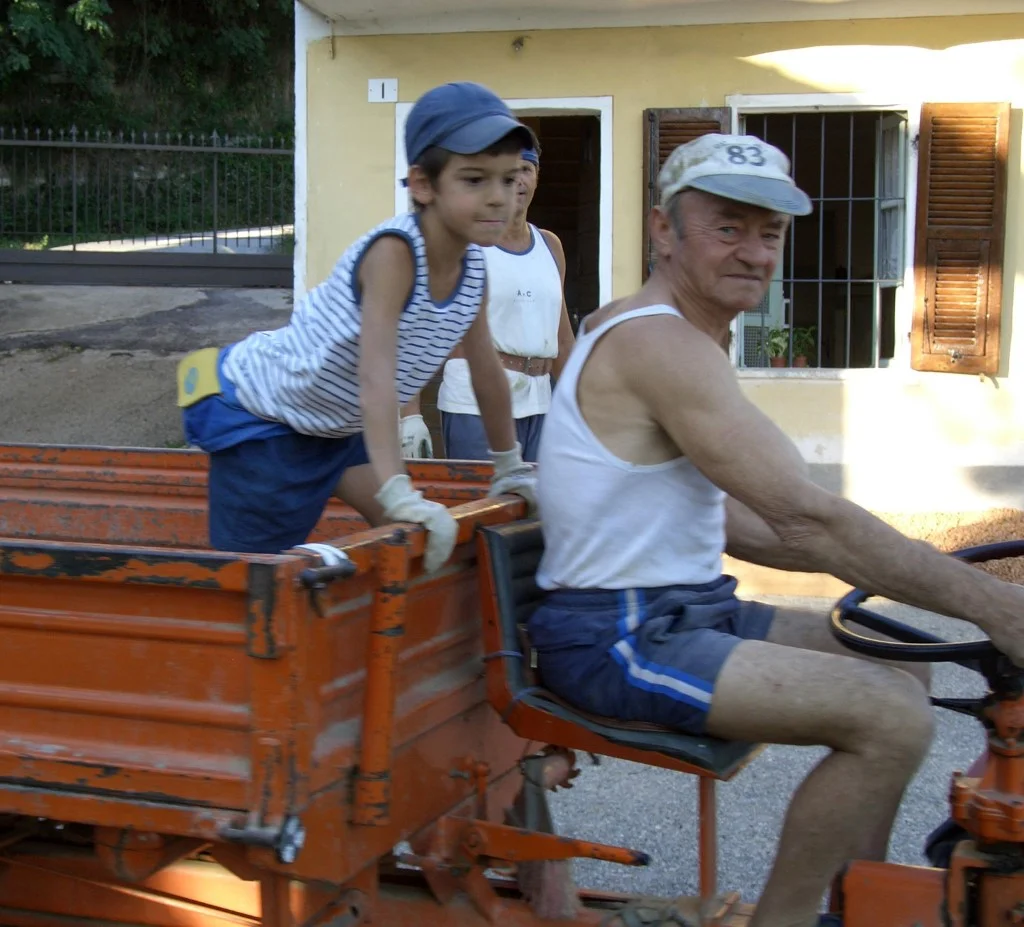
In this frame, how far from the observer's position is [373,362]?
260 centimetres

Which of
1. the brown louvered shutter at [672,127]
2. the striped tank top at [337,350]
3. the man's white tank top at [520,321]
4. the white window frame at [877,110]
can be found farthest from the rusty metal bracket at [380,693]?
the white window frame at [877,110]

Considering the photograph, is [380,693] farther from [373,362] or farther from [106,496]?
[106,496]

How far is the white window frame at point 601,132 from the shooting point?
8398 millimetres

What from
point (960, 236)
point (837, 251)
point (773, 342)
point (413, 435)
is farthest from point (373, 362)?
point (837, 251)

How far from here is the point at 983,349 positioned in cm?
817

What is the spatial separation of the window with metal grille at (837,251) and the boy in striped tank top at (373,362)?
5947mm

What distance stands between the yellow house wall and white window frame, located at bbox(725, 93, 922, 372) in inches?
1.9

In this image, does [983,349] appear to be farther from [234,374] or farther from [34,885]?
[34,885]

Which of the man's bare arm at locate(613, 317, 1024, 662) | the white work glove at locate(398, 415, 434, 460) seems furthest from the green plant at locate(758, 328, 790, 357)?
the man's bare arm at locate(613, 317, 1024, 662)

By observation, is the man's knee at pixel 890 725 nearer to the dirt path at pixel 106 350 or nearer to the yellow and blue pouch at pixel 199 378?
the yellow and blue pouch at pixel 199 378

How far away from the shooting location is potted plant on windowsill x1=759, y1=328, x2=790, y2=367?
896 centimetres

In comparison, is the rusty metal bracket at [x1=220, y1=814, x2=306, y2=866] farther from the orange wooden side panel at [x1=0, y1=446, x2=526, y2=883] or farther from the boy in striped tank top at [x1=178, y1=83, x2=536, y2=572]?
the boy in striped tank top at [x1=178, y1=83, x2=536, y2=572]

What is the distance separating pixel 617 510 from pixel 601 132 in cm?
654

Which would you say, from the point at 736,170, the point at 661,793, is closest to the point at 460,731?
the point at 736,170
